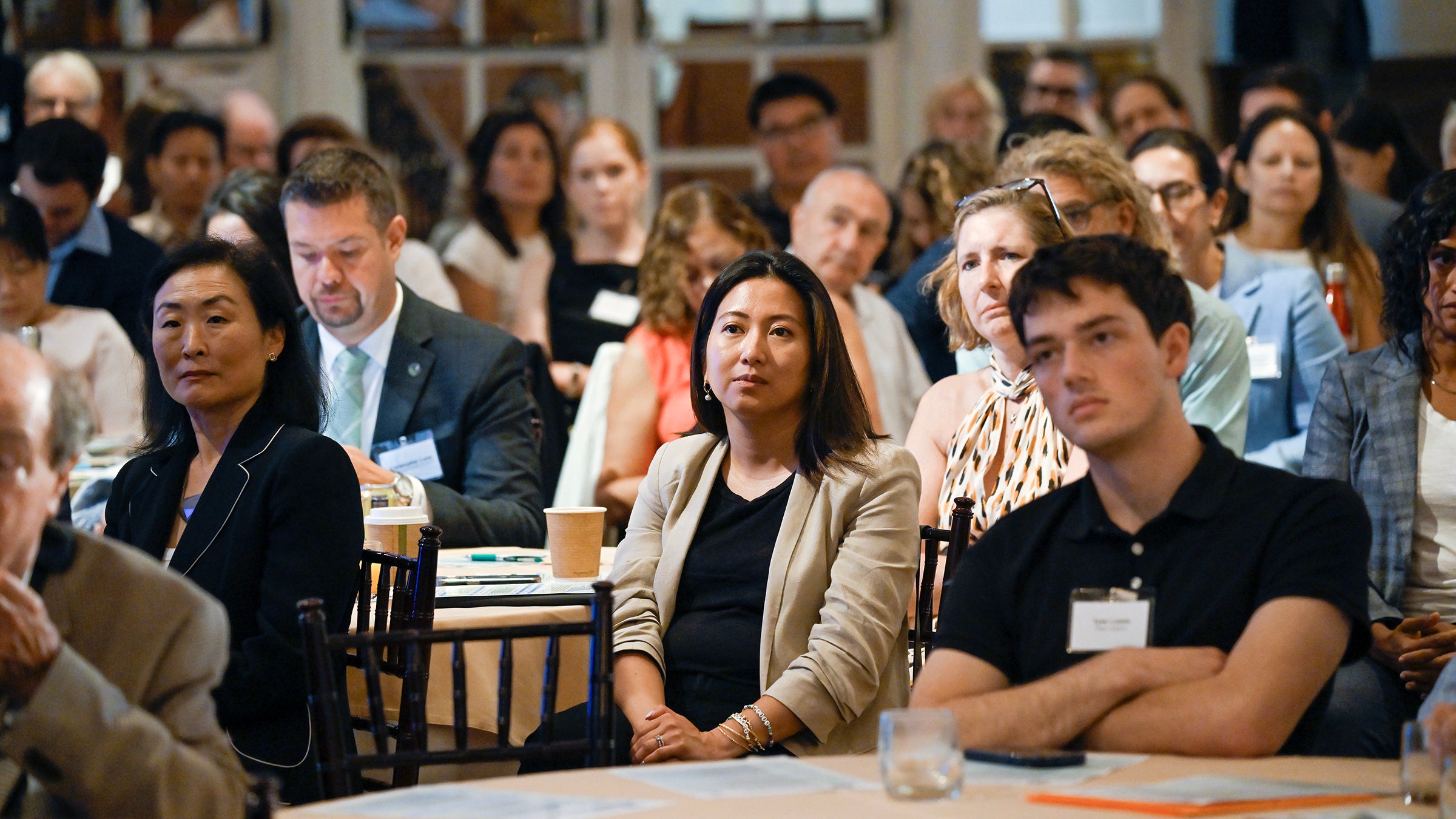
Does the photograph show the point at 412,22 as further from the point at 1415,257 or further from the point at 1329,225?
the point at 1415,257

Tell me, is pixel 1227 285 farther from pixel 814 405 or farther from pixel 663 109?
pixel 663 109

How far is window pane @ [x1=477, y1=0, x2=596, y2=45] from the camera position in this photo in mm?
7730

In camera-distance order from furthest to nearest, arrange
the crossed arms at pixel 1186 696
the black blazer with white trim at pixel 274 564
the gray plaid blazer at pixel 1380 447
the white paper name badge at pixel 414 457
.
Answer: the white paper name badge at pixel 414 457 < the gray plaid blazer at pixel 1380 447 < the black blazer with white trim at pixel 274 564 < the crossed arms at pixel 1186 696

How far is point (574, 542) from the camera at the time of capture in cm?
327

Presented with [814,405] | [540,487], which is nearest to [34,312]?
[540,487]

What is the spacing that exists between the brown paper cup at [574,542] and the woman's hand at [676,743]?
642mm

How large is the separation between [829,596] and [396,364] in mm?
1655

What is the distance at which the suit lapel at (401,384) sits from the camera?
3971 mm

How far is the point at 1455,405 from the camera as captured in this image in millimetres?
3062

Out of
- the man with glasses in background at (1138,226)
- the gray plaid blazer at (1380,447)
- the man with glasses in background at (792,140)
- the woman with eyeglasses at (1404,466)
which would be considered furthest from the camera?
the man with glasses in background at (792,140)

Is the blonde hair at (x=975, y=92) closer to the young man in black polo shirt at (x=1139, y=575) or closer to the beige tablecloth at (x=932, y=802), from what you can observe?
the young man in black polo shirt at (x=1139, y=575)

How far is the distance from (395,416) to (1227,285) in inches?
95.2

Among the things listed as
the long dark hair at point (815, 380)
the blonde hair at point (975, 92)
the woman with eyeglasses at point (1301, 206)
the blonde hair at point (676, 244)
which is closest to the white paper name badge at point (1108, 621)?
the long dark hair at point (815, 380)

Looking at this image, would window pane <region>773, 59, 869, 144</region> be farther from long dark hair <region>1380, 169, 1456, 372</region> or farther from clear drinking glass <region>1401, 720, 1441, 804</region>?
clear drinking glass <region>1401, 720, 1441, 804</region>
